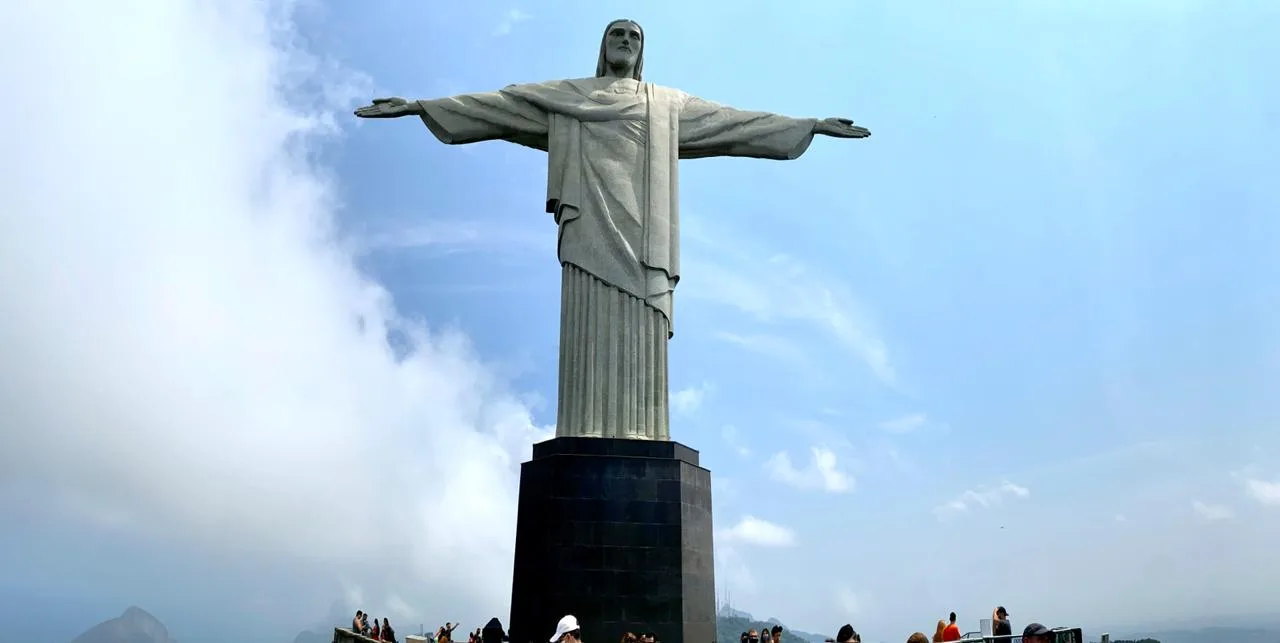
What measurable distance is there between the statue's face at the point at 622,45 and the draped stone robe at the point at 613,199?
27 cm

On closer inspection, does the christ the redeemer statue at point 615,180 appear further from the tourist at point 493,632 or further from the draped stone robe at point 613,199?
the tourist at point 493,632

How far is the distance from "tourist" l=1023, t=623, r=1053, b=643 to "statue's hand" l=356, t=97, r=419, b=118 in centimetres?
1028

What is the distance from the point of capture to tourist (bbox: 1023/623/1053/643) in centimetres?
888

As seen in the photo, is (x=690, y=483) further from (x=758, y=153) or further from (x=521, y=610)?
(x=758, y=153)

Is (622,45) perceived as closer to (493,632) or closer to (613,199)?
(613,199)

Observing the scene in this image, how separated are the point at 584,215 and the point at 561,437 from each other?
3072mm

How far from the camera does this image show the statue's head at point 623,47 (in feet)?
47.6

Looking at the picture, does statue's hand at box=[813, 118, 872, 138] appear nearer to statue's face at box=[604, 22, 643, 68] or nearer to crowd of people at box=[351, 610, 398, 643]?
statue's face at box=[604, 22, 643, 68]

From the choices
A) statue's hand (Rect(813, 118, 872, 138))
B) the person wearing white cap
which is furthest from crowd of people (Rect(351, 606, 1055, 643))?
statue's hand (Rect(813, 118, 872, 138))

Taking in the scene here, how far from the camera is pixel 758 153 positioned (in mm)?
14992

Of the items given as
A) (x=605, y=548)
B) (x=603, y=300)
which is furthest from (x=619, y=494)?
(x=603, y=300)

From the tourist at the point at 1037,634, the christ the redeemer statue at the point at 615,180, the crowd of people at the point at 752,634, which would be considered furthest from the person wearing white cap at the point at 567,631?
the christ the redeemer statue at the point at 615,180

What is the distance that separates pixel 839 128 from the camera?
15086mm

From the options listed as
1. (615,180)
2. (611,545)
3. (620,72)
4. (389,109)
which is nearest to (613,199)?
(615,180)
